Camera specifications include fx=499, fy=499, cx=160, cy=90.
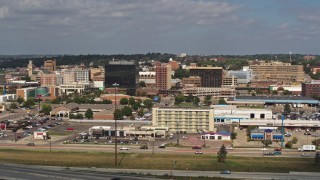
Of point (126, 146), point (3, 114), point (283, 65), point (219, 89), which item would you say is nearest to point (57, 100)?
point (3, 114)

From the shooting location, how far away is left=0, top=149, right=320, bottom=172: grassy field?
16156mm

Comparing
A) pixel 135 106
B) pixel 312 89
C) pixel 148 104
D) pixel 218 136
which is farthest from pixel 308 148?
pixel 312 89

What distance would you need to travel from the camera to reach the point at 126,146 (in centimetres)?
2142

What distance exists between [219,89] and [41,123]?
21.7 m

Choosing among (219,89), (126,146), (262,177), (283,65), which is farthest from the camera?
(283,65)

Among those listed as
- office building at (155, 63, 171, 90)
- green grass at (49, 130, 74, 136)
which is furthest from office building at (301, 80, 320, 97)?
green grass at (49, 130, 74, 136)

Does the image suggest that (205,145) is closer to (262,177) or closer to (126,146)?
(126,146)

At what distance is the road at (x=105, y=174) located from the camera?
500 inches

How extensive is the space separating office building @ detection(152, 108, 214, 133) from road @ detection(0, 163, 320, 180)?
10.5 meters

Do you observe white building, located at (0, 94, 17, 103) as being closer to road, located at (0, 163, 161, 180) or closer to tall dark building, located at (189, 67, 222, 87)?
tall dark building, located at (189, 67, 222, 87)

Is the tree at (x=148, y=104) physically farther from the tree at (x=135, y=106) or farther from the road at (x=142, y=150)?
the road at (x=142, y=150)

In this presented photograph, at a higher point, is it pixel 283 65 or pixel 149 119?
pixel 283 65

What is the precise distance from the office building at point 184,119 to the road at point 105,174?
10.5 m

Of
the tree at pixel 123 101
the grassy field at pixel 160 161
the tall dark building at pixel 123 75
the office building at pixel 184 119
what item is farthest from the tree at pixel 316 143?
the tall dark building at pixel 123 75
